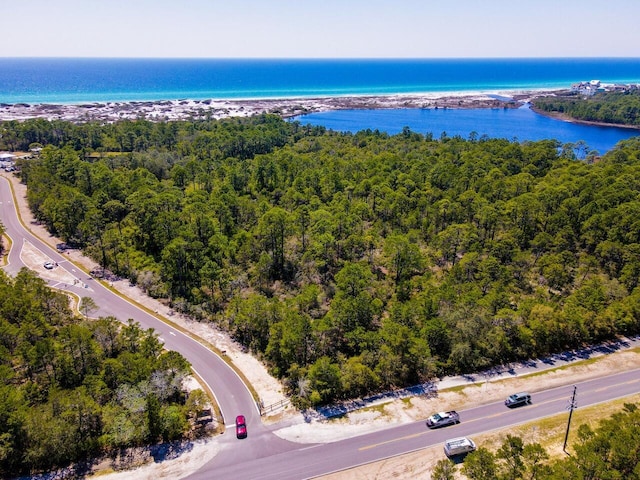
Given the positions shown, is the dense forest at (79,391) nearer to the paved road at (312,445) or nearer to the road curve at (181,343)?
the road curve at (181,343)

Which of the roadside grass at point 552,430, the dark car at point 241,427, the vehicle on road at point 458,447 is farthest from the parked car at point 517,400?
the dark car at point 241,427

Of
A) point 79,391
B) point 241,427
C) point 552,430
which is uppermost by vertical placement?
point 79,391

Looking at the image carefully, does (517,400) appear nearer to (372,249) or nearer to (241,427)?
(241,427)

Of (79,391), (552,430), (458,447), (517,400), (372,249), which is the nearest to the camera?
(458,447)

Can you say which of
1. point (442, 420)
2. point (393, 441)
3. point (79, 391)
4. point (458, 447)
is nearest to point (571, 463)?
point (458, 447)

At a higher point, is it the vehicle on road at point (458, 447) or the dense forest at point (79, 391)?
the dense forest at point (79, 391)

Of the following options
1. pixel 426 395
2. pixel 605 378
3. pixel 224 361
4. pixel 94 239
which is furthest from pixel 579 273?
pixel 94 239

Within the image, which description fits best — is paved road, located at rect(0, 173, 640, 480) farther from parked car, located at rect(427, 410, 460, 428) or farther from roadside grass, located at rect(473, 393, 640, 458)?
roadside grass, located at rect(473, 393, 640, 458)
